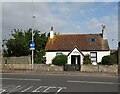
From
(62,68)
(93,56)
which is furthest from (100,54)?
(62,68)

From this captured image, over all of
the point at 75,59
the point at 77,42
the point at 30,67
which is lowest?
the point at 30,67

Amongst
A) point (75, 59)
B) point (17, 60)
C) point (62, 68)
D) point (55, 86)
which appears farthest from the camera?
point (75, 59)

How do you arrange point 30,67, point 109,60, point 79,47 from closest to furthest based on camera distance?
point 30,67 < point 109,60 < point 79,47

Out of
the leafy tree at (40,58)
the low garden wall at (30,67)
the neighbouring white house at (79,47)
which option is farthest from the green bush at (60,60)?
the low garden wall at (30,67)

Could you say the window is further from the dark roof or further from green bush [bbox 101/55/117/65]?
green bush [bbox 101/55/117/65]

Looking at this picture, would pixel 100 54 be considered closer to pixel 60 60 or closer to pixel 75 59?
pixel 75 59

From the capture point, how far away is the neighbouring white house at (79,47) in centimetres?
4156

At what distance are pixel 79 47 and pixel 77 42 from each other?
1948mm

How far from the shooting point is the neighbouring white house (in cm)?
4156

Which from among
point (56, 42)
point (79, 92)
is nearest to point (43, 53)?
point (56, 42)

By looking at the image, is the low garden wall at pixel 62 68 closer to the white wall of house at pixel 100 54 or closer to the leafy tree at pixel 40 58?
the leafy tree at pixel 40 58

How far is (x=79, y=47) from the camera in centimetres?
4266

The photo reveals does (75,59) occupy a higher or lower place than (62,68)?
higher

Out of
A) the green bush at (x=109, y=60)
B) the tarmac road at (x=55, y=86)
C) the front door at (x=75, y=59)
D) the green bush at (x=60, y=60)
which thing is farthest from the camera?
the front door at (x=75, y=59)
